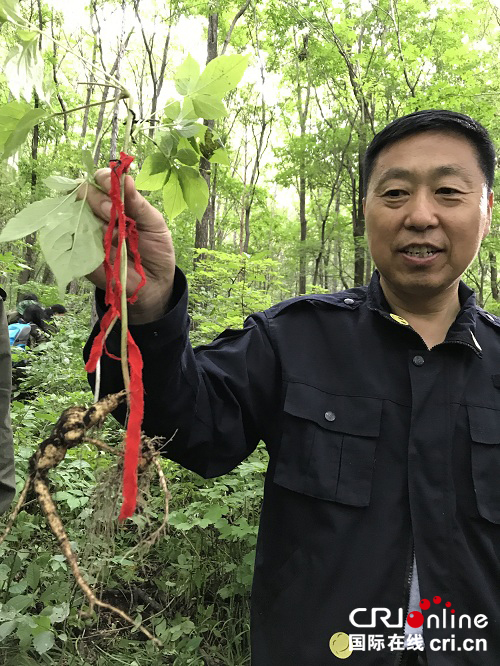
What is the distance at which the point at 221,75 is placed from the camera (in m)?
1.08

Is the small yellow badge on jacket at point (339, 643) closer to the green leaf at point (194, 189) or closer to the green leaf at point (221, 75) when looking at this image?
the green leaf at point (194, 189)

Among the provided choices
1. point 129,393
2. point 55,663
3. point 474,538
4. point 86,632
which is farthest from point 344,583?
point 86,632

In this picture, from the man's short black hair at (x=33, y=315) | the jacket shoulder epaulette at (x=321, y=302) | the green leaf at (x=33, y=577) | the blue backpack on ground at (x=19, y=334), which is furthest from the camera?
the man's short black hair at (x=33, y=315)

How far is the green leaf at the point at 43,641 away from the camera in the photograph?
1.73 m

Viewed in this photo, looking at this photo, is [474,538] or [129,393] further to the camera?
[474,538]

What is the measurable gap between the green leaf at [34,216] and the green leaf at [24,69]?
0.73ft

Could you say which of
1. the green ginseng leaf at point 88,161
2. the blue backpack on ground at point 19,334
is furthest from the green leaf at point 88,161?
the blue backpack on ground at point 19,334

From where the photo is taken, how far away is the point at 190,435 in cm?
129

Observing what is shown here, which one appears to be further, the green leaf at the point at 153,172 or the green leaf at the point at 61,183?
the green leaf at the point at 153,172

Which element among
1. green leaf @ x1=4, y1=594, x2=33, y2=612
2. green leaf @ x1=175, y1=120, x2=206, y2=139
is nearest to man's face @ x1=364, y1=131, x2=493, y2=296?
green leaf @ x1=175, y1=120, x2=206, y2=139

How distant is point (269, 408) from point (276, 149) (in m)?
11.9

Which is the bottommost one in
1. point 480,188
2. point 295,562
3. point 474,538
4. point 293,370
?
point 295,562

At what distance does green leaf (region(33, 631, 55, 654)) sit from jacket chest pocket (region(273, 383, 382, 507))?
1139 millimetres

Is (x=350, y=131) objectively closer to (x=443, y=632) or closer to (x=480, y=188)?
(x=480, y=188)
